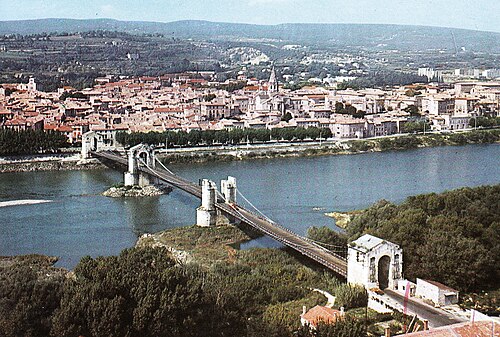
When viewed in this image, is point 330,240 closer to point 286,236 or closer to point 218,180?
point 286,236

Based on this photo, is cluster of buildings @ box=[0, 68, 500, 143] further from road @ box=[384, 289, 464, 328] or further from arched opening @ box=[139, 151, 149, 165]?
road @ box=[384, 289, 464, 328]

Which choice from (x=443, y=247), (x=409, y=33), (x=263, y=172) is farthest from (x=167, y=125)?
(x=409, y=33)

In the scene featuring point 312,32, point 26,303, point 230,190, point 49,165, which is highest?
point 312,32

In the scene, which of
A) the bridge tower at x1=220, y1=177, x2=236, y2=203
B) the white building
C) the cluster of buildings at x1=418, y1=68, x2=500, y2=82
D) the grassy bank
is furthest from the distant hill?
the white building

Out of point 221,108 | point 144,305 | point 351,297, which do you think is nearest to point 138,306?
point 144,305

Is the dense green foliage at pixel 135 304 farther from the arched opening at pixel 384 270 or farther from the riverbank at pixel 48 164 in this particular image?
the riverbank at pixel 48 164
